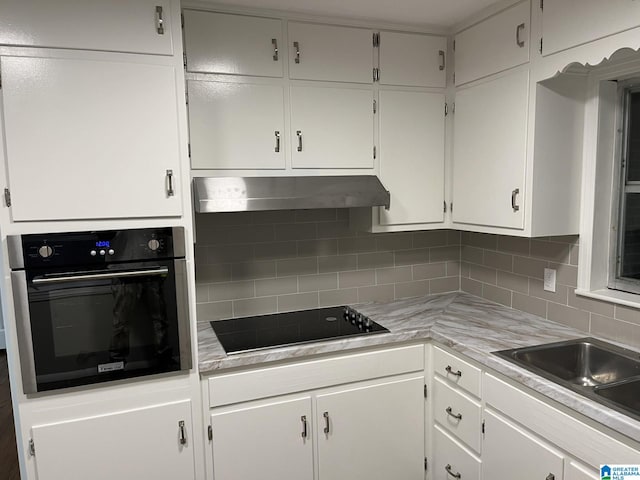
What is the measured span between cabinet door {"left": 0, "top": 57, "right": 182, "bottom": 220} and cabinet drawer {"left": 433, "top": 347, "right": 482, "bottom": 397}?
Answer: 4.59ft

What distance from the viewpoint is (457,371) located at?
215cm

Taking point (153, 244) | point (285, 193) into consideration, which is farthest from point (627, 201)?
point (153, 244)

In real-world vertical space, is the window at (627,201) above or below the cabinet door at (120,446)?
above

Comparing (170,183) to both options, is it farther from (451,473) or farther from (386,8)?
(451,473)

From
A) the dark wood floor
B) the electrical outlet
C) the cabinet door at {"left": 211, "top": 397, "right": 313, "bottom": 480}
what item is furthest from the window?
the dark wood floor

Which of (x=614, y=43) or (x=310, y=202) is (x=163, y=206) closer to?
(x=310, y=202)

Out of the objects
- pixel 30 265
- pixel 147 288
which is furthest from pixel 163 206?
pixel 30 265

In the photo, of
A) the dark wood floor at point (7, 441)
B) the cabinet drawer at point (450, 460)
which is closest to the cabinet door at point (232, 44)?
the cabinet drawer at point (450, 460)

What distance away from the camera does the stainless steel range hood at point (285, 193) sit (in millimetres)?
2084

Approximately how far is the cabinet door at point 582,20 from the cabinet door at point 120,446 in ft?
6.97

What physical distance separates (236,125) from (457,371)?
153cm

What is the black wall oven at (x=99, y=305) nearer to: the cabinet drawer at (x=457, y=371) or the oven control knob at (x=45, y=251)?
the oven control knob at (x=45, y=251)

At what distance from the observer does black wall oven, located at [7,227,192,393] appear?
173 centimetres

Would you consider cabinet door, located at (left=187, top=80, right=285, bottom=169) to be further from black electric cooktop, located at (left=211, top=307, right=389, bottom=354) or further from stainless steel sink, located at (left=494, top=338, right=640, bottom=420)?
stainless steel sink, located at (left=494, top=338, right=640, bottom=420)
